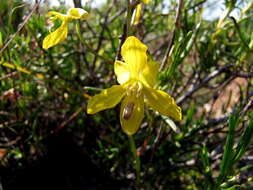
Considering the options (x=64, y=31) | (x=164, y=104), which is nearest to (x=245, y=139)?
(x=164, y=104)

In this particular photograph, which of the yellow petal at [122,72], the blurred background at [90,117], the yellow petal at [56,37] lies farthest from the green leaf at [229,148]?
the yellow petal at [56,37]

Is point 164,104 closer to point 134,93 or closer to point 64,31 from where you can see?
point 134,93

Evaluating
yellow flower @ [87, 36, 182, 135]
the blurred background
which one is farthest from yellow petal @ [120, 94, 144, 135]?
the blurred background

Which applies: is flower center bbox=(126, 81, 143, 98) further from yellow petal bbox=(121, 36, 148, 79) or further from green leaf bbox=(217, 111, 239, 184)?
green leaf bbox=(217, 111, 239, 184)

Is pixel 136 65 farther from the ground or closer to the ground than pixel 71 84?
farther from the ground

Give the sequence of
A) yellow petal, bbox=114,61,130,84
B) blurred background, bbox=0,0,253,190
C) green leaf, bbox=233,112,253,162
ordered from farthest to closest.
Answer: blurred background, bbox=0,0,253,190 → yellow petal, bbox=114,61,130,84 → green leaf, bbox=233,112,253,162

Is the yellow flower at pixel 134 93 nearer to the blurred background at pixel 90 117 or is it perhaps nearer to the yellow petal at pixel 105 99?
the yellow petal at pixel 105 99

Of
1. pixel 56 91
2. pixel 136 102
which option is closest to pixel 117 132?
pixel 56 91

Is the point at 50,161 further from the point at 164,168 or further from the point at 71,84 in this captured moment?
the point at 164,168
